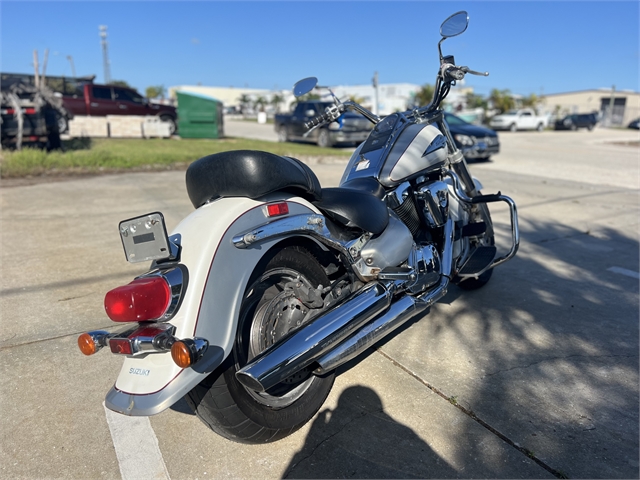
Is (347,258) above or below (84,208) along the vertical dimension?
above

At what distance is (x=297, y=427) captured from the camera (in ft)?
7.75

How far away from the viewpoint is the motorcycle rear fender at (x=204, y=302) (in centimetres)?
183

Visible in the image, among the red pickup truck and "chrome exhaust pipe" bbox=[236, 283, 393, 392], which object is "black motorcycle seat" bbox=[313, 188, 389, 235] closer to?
"chrome exhaust pipe" bbox=[236, 283, 393, 392]

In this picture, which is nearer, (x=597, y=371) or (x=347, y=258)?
(x=347, y=258)

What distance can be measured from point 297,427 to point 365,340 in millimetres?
520

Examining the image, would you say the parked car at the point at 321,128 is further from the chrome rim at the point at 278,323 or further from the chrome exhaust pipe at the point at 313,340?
the chrome rim at the point at 278,323

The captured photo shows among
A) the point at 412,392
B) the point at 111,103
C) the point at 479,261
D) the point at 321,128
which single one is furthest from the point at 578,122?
the point at 412,392

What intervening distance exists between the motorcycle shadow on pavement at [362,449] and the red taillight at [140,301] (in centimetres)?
94

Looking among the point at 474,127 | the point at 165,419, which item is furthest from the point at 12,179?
the point at 474,127

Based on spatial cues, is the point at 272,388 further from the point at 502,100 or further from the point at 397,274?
the point at 502,100

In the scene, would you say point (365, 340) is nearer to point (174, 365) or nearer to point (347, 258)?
point (347, 258)

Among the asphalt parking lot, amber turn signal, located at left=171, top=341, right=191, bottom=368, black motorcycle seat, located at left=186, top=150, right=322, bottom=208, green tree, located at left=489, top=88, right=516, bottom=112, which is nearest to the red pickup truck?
the asphalt parking lot

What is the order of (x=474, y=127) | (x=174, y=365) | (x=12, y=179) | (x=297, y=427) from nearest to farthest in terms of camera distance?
(x=174, y=365), (x=297, y=427), (x=12, y=179), (x=474, y=127)

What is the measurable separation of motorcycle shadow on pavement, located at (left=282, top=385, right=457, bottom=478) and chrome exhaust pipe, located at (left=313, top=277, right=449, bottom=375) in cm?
36
